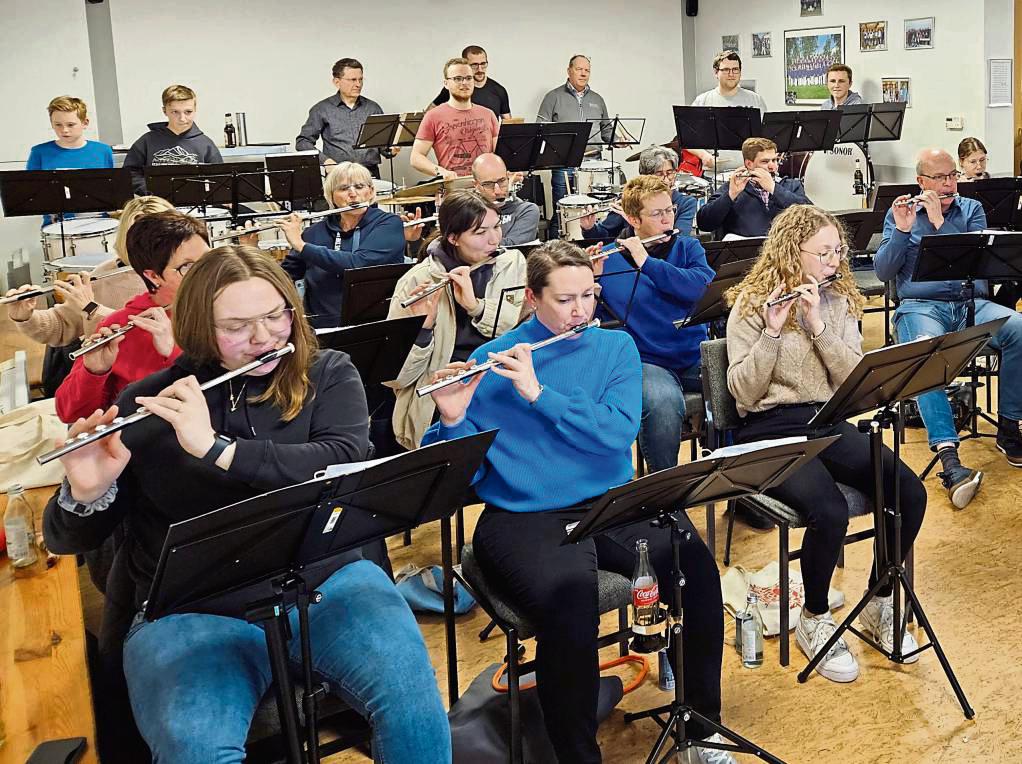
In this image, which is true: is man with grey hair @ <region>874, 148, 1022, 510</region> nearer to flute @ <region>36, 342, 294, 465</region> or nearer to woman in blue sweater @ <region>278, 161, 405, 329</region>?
Result: woman in blue sweater @ <region>278, 161, 405, 329</region>

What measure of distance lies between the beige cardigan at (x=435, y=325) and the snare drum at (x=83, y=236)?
10.8 ft

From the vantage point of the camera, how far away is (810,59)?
971cm

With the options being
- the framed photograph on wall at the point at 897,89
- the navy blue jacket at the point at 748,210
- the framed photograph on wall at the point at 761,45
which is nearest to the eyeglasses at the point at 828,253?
the navy blue jacket at the point at 748,210

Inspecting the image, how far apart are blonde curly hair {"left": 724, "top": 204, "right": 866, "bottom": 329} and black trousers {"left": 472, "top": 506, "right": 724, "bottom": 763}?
94 cm

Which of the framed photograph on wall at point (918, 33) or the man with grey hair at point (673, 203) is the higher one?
the framed photograph on wall at point (918, 33)

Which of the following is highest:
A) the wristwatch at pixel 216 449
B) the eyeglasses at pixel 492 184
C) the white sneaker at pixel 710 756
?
the eyeglasses at pixel 492 184

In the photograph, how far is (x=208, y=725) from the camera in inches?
79.4

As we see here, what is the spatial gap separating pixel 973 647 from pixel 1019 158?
6.16 meters

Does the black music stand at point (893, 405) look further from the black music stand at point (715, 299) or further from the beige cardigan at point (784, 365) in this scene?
the black music stand at point (715, 299)

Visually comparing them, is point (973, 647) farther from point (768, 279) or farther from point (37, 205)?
point (37, 205)

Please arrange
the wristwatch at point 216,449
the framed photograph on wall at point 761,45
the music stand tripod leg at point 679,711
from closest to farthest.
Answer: the wristwatch at point 216,449
the music stand tripod leg at point 679,711
the framed photograph on wall at point 761,45

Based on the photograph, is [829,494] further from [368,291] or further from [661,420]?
[368,291]

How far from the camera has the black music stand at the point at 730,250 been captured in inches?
180

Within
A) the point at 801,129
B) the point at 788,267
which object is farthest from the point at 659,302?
the point at 801,129
